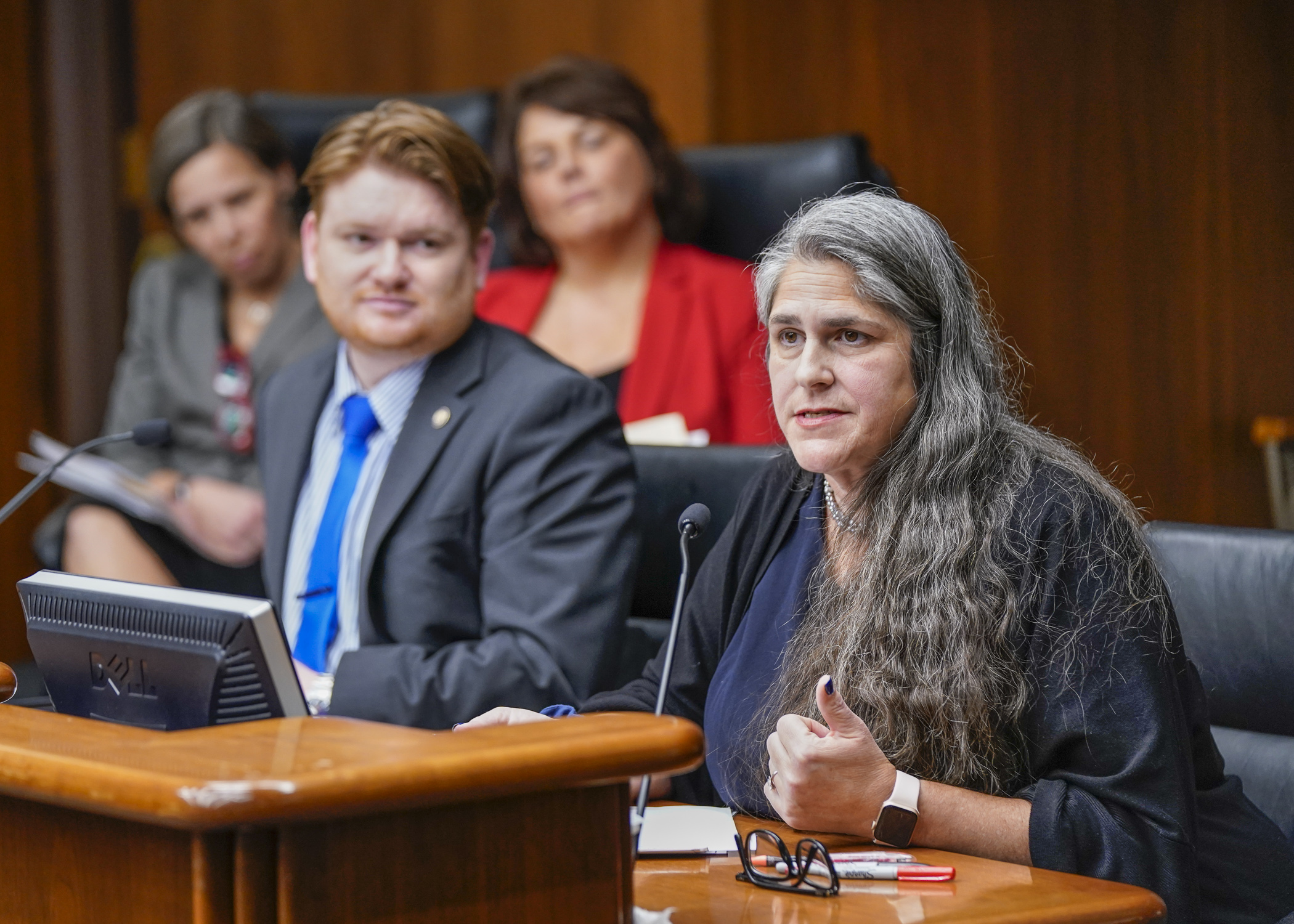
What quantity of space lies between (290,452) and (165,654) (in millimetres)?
1269

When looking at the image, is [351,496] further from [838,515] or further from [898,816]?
[898,816]

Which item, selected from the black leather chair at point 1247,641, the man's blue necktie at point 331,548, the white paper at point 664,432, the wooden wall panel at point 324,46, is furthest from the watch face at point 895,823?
the wooden wall panel at point 324,46

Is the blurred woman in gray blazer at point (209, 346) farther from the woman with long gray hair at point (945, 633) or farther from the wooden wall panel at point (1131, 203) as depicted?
the woman with long gray hair at point (945, 633)

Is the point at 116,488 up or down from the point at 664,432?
down

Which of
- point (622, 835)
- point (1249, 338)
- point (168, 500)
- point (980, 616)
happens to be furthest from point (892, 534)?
point (1249, 338)

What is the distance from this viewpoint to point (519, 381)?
2.01 metres

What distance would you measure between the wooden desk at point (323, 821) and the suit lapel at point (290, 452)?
123 cm

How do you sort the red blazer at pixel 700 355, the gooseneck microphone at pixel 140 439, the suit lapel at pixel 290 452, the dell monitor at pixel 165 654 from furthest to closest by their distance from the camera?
the red blazer at pixel 700 355, the suit lapel at pixel 290 452, the gooseneck microphone at pixel 140 439, the dell monitor at pixel 165 654

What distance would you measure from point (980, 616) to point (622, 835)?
0.50 metres

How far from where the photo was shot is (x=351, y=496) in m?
2.10

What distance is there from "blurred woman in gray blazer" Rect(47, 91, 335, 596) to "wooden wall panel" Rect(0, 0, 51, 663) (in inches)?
36.8

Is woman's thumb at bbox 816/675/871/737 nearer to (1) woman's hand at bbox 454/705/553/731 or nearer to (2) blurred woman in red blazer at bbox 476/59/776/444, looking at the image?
(1) woman's hand at bbox 454/705/553/731

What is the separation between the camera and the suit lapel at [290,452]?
7.18 ft

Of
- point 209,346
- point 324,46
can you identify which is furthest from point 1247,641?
point 324,46
